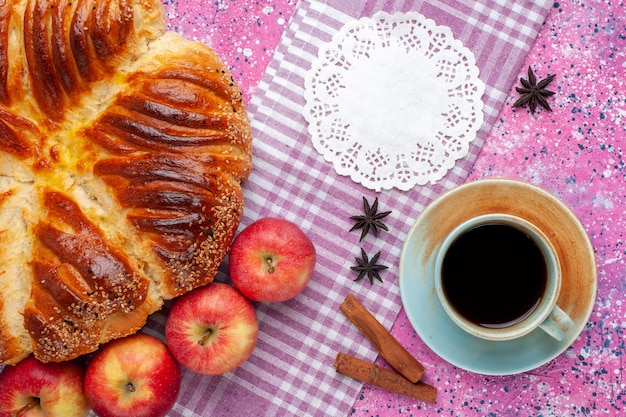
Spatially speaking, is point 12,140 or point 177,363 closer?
point 12,140

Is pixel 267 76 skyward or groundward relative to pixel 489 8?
groundward

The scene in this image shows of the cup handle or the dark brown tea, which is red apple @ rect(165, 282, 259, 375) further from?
the cup handle

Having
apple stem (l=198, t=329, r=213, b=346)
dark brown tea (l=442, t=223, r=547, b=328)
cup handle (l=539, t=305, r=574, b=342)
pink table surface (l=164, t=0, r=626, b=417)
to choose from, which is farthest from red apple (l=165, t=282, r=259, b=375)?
cup handle (l=539, t=305, r=574, b=342)

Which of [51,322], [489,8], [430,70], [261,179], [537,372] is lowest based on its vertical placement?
[51,322]

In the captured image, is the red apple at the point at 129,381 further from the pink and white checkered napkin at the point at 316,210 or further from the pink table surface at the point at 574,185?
the pink table surface at the point at 574,185

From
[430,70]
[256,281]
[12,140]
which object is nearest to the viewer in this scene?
[12,140]

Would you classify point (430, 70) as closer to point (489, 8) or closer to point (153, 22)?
point (489, 8)

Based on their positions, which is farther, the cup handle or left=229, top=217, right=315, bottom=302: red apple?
left=229, top=217, right=315, bottom=302: red apple

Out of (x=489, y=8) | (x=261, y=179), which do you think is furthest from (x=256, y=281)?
(x=489, y=8)
